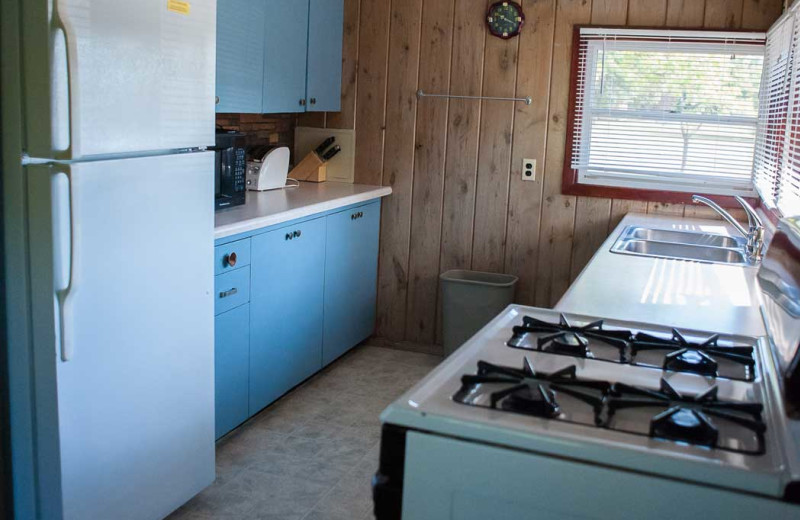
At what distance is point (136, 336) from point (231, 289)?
0.81 m

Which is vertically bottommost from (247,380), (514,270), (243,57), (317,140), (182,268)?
(247,380)

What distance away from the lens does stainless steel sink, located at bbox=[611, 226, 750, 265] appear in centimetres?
346

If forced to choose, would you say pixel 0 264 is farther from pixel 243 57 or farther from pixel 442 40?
pixel 442 40

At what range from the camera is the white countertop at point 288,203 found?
10.5 feet

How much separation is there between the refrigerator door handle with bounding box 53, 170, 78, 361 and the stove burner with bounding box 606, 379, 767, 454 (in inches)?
52.7

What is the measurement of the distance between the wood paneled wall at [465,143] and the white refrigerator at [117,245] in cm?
205

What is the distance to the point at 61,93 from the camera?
201 centimetres

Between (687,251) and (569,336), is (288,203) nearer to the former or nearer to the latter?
(687,251)

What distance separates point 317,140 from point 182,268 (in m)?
2.32

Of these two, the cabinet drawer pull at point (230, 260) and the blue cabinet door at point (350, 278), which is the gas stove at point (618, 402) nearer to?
the cabinet drawer pull at point (230, 260)

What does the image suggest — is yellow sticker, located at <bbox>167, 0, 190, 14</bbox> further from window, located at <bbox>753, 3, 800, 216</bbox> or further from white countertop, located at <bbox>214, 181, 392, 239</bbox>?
window, located at <bbox>753, 3, 800, 216</bbox>

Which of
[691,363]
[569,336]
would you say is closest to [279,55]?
[569,336]

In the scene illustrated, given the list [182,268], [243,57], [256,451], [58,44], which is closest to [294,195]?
[243,57]

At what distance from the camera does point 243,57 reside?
11.6 ft
